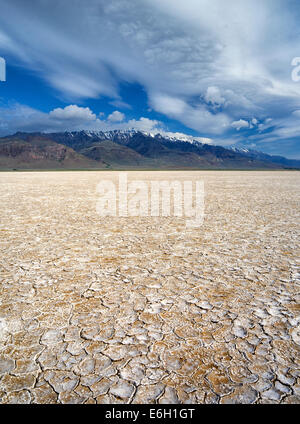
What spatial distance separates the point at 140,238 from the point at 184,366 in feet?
18.2

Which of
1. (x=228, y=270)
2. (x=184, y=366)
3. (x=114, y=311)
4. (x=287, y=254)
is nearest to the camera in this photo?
(x=184, y=366)

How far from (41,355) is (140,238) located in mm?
5446

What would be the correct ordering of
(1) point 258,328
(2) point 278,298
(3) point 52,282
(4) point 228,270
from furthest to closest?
(4) point 228,270 → (3) point 52,282 → (2) point 278,298 → (1) point 258,328

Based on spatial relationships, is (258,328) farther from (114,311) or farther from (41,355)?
(41,355)

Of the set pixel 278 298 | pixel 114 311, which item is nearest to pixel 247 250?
pixel 278 298

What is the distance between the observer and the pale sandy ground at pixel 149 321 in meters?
2.72

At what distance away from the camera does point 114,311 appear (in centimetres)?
411

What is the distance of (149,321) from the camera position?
12.6ft

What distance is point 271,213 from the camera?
12.9m

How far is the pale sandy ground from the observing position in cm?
272

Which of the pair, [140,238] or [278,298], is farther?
[140,238]
